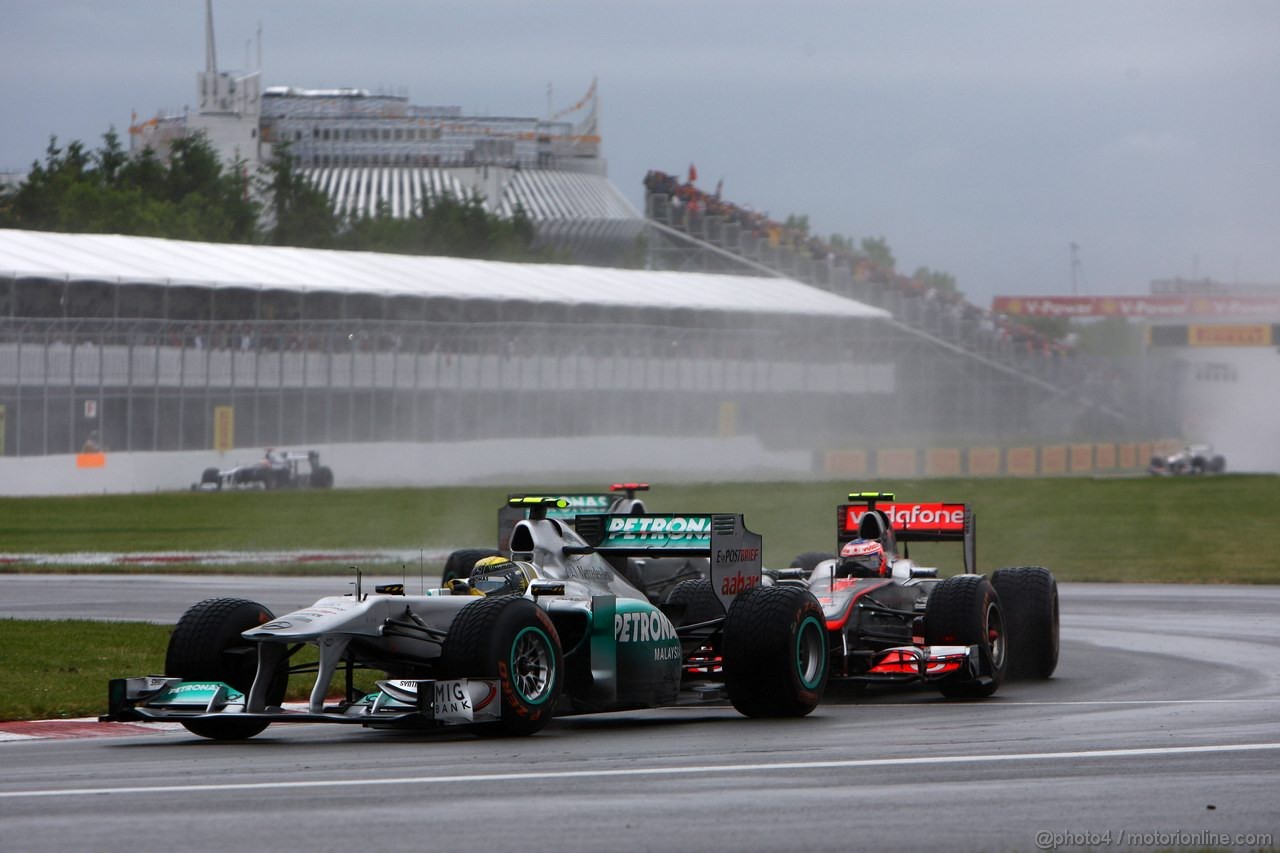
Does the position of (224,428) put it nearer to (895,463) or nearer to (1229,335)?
(895,463)

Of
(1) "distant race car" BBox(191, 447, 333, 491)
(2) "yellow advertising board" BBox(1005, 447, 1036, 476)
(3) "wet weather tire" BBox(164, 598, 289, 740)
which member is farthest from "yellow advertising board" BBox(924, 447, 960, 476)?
(3) "wet weather tire" BBox(164, 598, 289, 740)

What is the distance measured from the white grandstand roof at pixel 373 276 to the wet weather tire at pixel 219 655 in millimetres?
34739

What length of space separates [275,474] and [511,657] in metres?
37.0

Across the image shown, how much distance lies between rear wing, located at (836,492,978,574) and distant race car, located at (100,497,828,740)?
342 cm

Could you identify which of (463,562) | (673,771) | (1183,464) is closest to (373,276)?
(1183,464)

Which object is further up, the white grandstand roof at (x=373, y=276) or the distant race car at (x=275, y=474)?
the white grandstand roof at (x=373, y=276)

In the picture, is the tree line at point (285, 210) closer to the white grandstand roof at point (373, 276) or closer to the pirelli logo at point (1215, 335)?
the white grandstand roof at point (373, 276)

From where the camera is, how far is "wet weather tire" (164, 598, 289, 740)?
11.1 meters

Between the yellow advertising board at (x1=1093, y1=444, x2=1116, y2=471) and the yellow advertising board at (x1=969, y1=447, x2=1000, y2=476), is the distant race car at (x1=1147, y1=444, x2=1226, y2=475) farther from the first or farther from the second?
the yellow advertising board at (x1=969, y1=447, x2=1000, y2=476)

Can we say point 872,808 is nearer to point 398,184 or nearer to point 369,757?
point 369,757

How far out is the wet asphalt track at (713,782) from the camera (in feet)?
24.6

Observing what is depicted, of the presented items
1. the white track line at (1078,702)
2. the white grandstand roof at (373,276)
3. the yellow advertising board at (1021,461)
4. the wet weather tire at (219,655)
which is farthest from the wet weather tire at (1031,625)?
the yellow advertising board at (1021,461)

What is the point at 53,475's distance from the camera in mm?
43156

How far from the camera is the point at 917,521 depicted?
1706cm
